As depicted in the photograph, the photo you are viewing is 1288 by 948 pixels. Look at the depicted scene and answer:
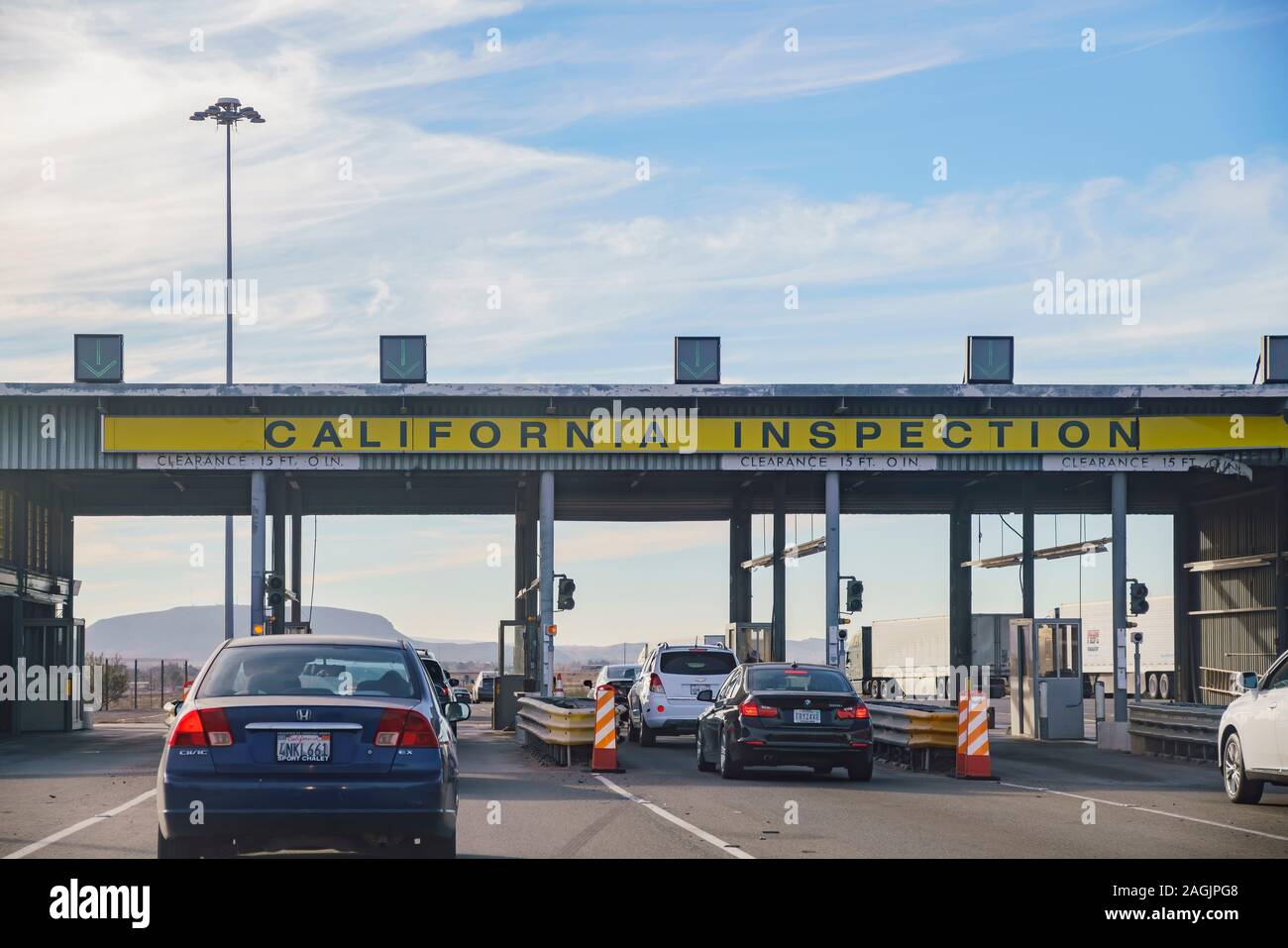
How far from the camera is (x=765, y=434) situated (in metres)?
36.5

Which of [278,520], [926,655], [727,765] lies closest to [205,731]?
[727,765]

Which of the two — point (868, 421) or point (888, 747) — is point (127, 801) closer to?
point (888, 747)

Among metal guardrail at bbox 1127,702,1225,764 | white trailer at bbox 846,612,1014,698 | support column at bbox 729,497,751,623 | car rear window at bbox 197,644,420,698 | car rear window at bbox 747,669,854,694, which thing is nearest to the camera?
car rear window at bbox 197,644,420,698

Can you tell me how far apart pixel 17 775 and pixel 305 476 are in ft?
60.9

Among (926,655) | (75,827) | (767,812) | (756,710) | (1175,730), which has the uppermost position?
(756,710)

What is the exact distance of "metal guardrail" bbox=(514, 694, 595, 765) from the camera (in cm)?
2436

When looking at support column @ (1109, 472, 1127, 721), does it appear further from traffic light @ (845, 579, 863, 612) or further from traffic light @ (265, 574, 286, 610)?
traffic light @ (265, 574, 286, 610)

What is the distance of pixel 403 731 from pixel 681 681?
65.9 feet

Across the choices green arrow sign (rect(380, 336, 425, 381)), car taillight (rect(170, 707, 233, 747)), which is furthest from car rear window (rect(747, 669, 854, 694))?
green arrow sign (rect(380, 336, 425, 381))

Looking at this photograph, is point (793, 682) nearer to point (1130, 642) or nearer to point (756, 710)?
point (756, 710)

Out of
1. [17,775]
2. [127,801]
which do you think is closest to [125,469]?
[17,775]

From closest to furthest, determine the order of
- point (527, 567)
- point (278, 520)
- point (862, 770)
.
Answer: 1. point (862, 770)
2. point (278, 520)
3. point (527, 567)

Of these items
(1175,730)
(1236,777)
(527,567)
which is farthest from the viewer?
(527,567)

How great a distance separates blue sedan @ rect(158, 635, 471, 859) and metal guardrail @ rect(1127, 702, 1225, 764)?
18598 millimetres
